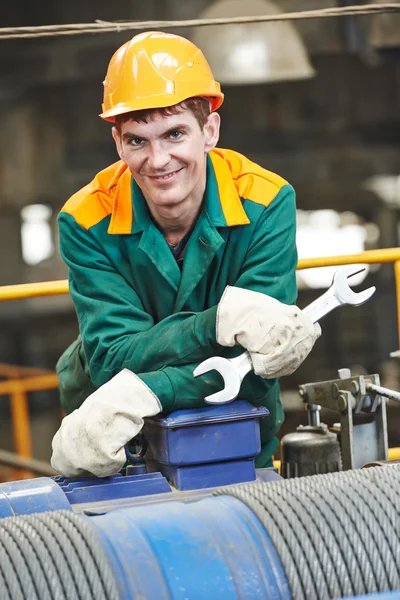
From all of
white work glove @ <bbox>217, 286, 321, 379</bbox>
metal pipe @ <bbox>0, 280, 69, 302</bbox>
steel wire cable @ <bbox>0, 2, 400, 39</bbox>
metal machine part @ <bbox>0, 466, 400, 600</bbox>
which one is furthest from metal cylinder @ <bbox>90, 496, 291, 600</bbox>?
steel wire cable @ <bbox>0, 2, 400, 39</bbox>

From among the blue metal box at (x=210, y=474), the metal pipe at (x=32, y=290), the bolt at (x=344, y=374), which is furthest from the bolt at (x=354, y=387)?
the metal pipe at (x=32, y=290)

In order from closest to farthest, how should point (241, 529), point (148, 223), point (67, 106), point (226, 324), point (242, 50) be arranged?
point (241, 529) → point (226, 324) → point (148, 223) → point (242, 50) → point (67, 106)

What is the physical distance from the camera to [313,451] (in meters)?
3.19

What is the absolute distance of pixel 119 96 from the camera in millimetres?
2660

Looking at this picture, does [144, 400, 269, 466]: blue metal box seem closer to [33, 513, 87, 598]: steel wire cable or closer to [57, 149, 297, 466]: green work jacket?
[57, 149, 297, 466]: green work jacket

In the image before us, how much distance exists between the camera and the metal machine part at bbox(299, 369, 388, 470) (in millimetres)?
2990

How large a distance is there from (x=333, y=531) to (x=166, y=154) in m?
1.15

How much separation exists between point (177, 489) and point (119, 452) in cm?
21

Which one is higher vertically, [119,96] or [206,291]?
[119,96]

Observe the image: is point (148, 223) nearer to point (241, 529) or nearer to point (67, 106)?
point (241, 529)

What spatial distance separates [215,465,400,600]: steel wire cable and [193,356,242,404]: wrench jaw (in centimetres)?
34

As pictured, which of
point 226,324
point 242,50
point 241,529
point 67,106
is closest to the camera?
point 241,529

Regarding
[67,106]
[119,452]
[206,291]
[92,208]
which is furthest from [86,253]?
[67,106]

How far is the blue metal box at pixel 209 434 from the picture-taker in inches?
102
